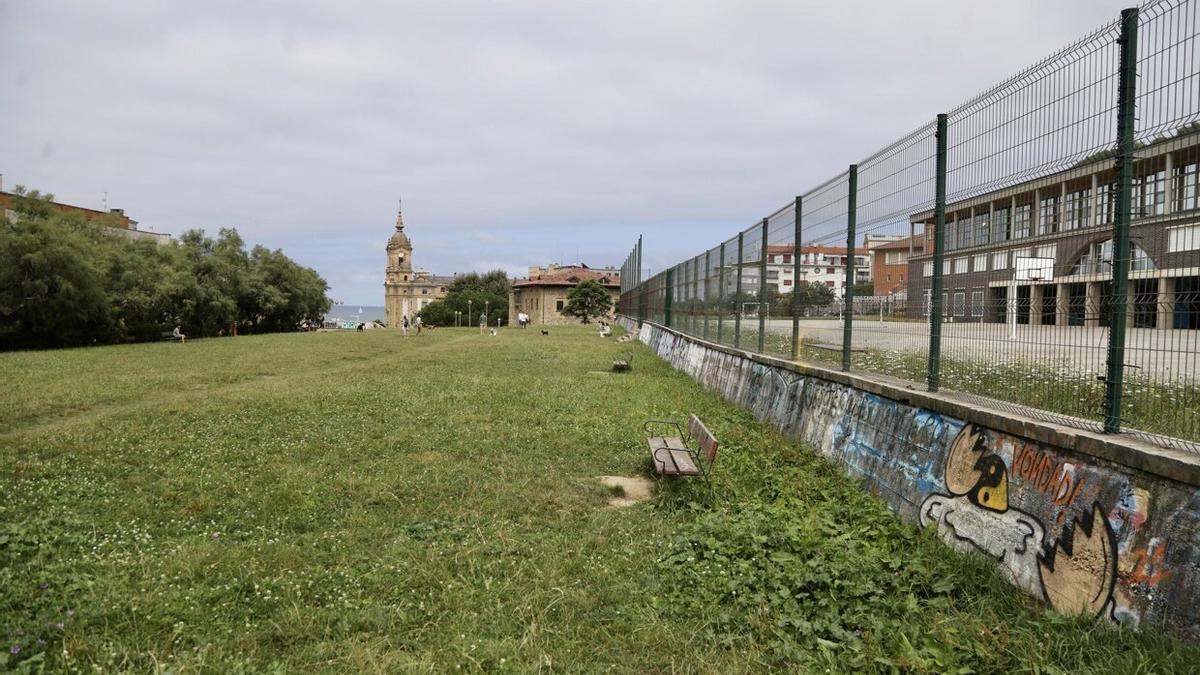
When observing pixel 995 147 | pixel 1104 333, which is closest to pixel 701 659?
pixel 1104 333

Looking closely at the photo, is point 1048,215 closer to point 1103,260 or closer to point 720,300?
point 1103,260

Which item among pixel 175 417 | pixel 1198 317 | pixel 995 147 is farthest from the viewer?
pixel 175 417

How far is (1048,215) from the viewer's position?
430cm

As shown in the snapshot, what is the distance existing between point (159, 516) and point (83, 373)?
14666 mm

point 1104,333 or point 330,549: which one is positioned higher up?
point 1104,333

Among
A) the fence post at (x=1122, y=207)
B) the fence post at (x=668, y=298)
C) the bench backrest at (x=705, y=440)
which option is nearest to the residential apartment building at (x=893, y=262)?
the bench backrest at (x=705, y=440)

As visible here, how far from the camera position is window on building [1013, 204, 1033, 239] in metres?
4.47

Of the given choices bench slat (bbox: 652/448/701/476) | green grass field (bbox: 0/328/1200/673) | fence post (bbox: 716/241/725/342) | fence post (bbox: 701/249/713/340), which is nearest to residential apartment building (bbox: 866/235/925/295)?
green grass field (bbox: 0/328/1200/673)

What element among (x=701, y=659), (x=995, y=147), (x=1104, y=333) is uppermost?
(x=995, y=147)

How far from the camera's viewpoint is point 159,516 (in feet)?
18.6

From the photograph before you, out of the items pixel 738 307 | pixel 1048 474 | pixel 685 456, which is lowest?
pixel 685 456

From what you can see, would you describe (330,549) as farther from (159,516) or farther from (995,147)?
(995,147)

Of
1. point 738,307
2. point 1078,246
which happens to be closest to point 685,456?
point 1078,246

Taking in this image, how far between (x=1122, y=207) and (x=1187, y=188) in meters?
0.27
